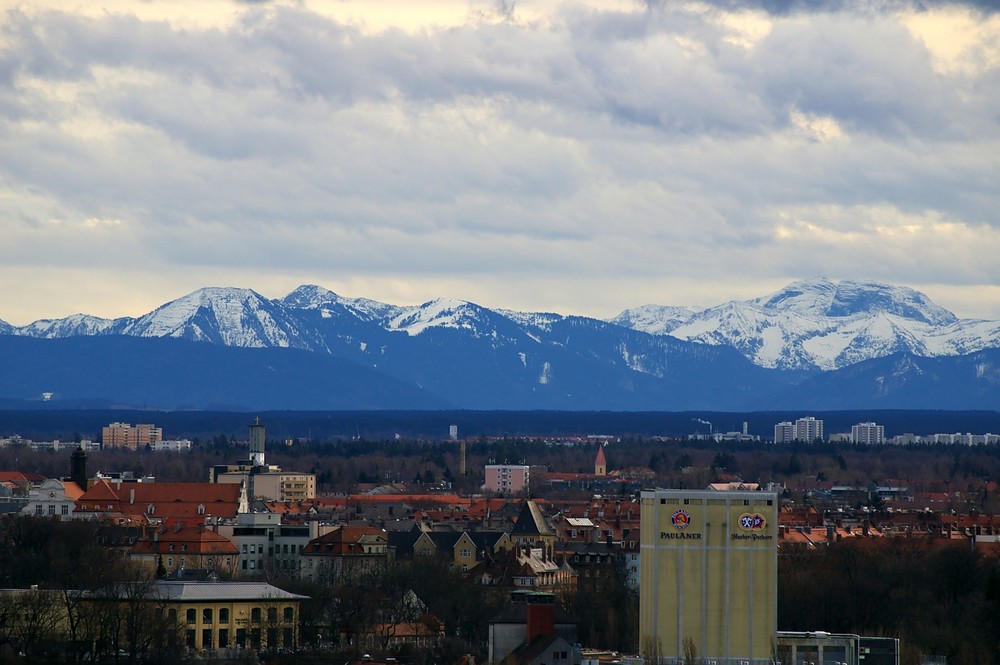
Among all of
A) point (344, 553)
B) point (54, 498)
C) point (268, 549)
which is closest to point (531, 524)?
point (268, 549)

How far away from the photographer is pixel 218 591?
85.7 m

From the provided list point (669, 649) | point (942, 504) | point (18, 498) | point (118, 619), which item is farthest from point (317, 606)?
point (942, 504)

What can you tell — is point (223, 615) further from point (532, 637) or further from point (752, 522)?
point (752, 522)

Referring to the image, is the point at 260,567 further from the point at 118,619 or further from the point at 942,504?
the point at 942,504

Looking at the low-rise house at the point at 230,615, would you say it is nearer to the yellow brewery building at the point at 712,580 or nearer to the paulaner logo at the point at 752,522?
the yellow brewery building at the point at 712,580

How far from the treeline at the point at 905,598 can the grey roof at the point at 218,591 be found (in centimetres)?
1686

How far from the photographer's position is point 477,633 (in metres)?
85.2

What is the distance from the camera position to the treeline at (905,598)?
72.9 meters

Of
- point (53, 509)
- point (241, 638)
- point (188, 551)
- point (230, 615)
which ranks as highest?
point (53, 509)

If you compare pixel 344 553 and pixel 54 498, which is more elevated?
pixel 54 498

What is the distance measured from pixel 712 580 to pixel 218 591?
1948cm

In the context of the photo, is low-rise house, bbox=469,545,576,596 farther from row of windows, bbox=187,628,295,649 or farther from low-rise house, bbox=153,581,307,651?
row of windows, bbox=187,628,295,649

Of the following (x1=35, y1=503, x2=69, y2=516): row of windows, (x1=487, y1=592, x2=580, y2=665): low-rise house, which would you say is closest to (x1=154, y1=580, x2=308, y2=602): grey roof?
(x1=487, y1=592, x2=580, y2=665): low-rise house

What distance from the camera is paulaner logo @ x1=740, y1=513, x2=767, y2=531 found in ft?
243
